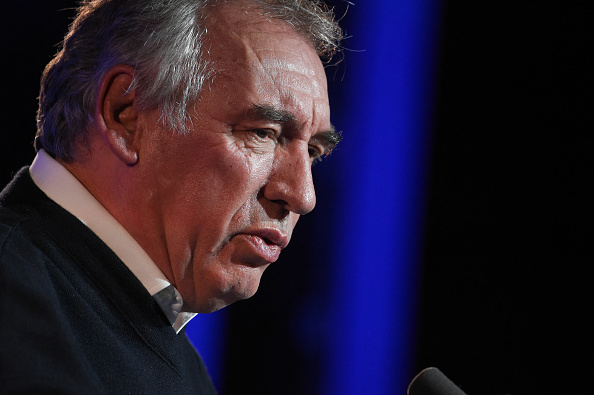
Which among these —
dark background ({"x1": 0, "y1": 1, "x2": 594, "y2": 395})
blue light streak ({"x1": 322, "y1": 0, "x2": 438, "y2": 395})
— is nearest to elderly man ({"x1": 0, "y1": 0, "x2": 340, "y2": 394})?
dark background ({"x1": 0, "y1": 1, "x2": 594, "y2": 395})

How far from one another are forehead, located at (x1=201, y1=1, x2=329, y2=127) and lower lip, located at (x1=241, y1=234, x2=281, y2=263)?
0.32 m

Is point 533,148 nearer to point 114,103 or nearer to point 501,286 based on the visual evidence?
point 501,286

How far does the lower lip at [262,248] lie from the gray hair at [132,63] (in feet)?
1.00

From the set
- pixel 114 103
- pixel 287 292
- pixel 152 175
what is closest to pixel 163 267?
pixel 152 175

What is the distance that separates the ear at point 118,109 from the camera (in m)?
1.33

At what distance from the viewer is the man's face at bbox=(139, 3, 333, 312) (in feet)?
4.28

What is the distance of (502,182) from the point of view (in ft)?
8.57

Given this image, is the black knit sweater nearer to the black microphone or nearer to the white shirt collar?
the white shirt collar

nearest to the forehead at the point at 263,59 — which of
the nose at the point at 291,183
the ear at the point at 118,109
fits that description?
the nose at the point at 291,183

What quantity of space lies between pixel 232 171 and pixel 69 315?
47 centimetres

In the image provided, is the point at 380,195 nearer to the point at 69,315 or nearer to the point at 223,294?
the point at 223,294

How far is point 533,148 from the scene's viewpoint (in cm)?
254

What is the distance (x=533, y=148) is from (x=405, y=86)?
2.22ft

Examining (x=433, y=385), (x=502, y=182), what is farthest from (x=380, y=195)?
(x=433, y=385)
